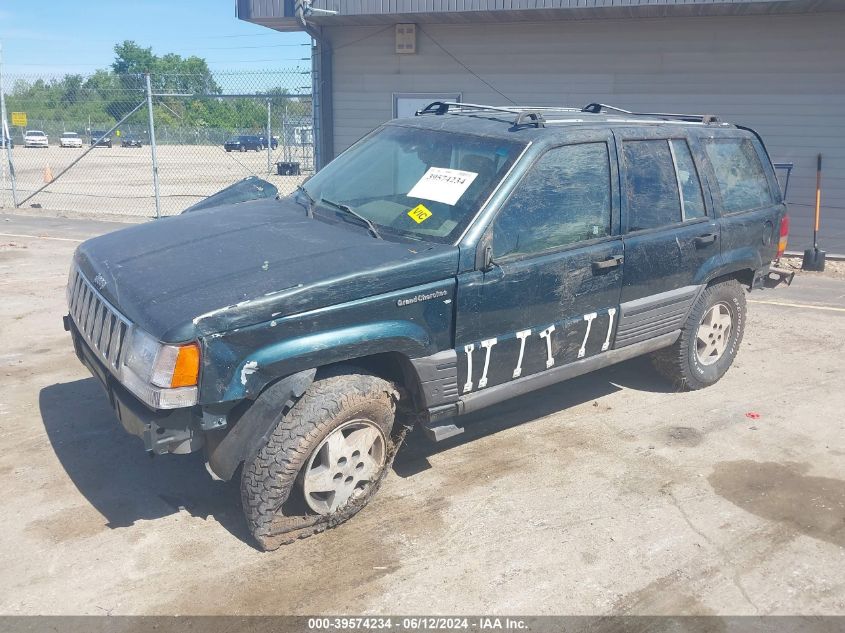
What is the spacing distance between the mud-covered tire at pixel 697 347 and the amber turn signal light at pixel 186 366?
3539 mm

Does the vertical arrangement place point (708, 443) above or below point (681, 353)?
below

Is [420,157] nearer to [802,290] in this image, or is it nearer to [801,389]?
[801,389]

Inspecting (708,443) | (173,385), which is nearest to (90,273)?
(173,385)

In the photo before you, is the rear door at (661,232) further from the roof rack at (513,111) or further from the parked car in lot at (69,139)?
the parked car in lot at (69,139)

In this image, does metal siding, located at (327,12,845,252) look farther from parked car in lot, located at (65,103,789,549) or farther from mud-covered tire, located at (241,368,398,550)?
mud-covered tire, located at (241,368,398,550)

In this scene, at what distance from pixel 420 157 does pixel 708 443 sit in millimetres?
2588

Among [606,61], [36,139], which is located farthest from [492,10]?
[36,139]

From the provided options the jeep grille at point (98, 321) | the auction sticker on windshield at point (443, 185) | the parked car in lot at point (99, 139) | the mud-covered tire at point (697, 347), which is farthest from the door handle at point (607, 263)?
the parked car in lot at point (99, 139)

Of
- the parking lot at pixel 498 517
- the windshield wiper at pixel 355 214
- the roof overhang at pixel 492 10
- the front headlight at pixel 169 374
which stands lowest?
Result: the parking lot at pixel 498 517

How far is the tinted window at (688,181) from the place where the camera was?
5199 mm

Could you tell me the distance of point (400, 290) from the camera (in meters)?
3.79

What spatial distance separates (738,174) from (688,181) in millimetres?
681

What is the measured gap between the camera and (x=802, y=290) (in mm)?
9375

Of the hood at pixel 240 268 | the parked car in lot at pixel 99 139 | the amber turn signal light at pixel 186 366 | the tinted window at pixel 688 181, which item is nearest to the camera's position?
the amber turn signal light at pixel 186 366
